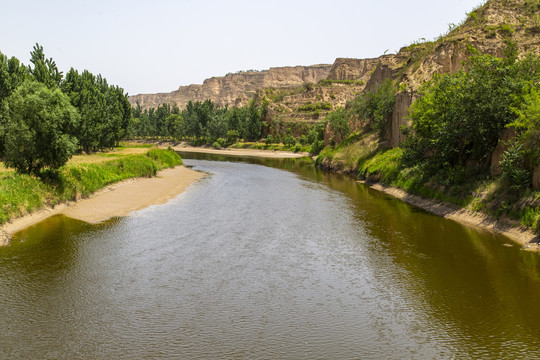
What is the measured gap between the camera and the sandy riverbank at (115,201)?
1093 inches

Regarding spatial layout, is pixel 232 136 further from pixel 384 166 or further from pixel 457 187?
pixel 457 187

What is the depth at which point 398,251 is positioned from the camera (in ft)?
78.2

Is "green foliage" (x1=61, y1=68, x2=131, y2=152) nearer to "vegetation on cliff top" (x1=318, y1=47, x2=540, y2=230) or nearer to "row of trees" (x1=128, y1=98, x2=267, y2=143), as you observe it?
"vegetation on cliff top" (x1=318, y1=47, x2=540, y2=230)

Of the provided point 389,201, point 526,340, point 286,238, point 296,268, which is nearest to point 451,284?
point 526,340

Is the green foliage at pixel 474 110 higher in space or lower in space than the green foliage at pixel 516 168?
higher

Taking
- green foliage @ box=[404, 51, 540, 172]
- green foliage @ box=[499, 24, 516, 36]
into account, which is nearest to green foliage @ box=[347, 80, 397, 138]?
green foliage @ box=[499, 24, 516, 36]

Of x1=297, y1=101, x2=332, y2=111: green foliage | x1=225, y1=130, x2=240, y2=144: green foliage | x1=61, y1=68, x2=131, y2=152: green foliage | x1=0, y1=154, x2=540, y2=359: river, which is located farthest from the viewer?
x1=297, y1=101, x2=332, y2=111: green foliage

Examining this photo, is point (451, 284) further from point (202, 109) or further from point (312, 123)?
point (202, 109)

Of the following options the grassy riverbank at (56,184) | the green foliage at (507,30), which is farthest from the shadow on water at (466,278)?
the green foliage at (507,30)

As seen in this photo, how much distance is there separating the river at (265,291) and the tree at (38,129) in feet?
19.5

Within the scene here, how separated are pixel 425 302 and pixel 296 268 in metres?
6.47

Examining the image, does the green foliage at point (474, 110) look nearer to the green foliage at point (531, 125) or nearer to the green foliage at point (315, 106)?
the green foliage at point (531, 125)

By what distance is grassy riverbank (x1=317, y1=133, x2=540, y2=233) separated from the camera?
26.0 metres

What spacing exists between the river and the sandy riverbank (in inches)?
44.8
